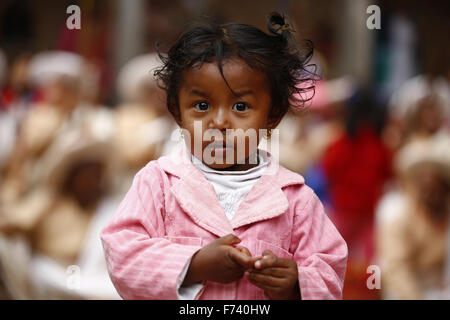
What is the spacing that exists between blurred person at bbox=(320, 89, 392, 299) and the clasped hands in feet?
12.0

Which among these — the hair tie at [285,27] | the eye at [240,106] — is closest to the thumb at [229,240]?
the eye at [240,106]

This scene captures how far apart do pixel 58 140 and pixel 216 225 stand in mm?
3309

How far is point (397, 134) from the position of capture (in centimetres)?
636

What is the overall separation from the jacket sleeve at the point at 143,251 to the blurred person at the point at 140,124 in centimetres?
199

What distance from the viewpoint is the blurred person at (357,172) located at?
18.3 feet

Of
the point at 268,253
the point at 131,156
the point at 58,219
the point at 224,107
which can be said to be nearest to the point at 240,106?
the point at 224,107

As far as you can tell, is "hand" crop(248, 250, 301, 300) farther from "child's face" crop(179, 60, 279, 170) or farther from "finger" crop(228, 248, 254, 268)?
"child's face" crop(179, 60, 279, 170)

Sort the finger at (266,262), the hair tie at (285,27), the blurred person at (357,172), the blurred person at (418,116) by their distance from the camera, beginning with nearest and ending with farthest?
the finger at (266,262), the hair tie at (285,27), the blurred person at (357,172), the blurred person at (418,116)

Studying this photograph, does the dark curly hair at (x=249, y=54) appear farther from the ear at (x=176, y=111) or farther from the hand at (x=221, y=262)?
the hand at (x=221, y=262)

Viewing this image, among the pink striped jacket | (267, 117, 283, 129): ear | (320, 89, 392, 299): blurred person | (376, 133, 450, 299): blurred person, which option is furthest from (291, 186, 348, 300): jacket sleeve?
(320, 89, 392, 299): blurred person

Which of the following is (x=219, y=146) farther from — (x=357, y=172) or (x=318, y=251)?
(x=357, y=172)

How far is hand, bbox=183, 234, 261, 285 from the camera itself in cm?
182

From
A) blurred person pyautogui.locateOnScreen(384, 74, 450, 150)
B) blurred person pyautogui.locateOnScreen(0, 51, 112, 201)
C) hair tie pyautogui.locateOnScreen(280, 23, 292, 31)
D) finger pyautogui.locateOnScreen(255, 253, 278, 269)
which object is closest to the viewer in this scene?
finger pyautogui.locateOnScreen(255, 253, 278, 269)

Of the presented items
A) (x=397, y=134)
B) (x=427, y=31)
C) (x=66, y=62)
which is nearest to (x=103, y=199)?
(x=66, y=62)
